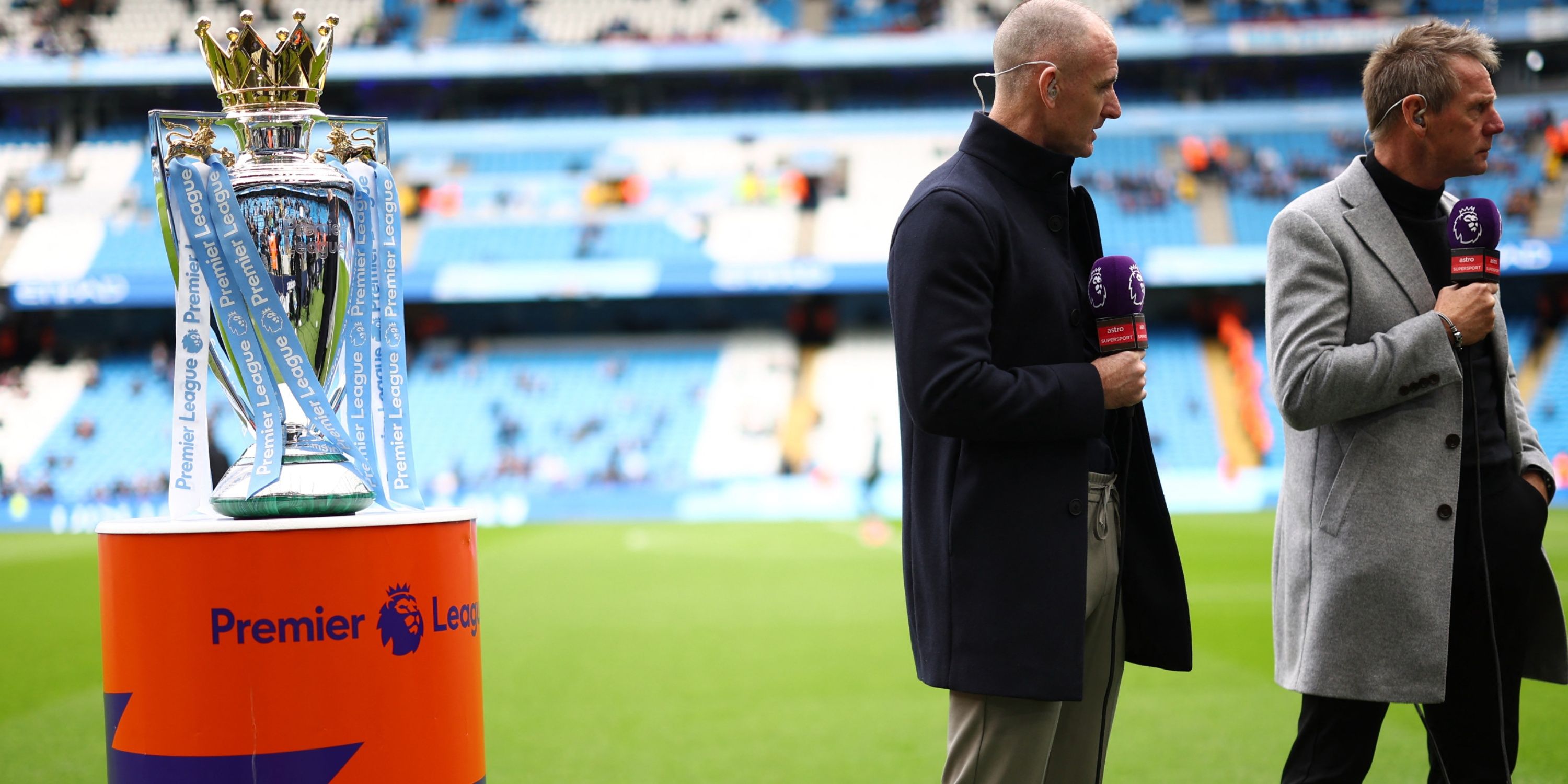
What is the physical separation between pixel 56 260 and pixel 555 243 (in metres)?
9.83

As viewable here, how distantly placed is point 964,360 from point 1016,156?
1.46 feet

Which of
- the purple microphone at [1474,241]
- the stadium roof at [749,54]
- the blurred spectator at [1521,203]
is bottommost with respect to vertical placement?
the purple microphone at [1474,241]

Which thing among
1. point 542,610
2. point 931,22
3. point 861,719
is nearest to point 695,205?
point 931,22

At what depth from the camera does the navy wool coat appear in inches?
83.6

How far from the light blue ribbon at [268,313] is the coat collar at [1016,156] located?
1.20m

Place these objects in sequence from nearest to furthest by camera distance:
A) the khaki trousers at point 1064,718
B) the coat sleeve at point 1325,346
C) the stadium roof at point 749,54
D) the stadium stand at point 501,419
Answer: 1. the khaki trousers at point 1064,718
2. the coat sleeve at point 1325,346
3. the stadium stand at point 501,419
4. the stadium roof at point 749,54

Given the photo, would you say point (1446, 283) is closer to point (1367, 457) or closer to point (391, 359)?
point (1367, 457)

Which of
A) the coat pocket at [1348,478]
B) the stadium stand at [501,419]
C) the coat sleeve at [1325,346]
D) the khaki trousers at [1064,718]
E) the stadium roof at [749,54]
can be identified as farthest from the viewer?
the stadium roof at [749,54]

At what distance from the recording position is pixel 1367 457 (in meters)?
2.62

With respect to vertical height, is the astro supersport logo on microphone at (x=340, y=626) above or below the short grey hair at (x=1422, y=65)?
below

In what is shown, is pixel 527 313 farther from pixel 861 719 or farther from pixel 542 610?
pixel 861 719

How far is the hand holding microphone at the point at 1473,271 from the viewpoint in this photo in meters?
2.53

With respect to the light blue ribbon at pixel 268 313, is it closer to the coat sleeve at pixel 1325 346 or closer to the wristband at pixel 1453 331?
the coat sleeve at pixel 1325 346

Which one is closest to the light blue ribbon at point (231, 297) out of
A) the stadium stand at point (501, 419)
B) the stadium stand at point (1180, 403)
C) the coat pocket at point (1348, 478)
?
the coat pocket at point (1348, 478)
